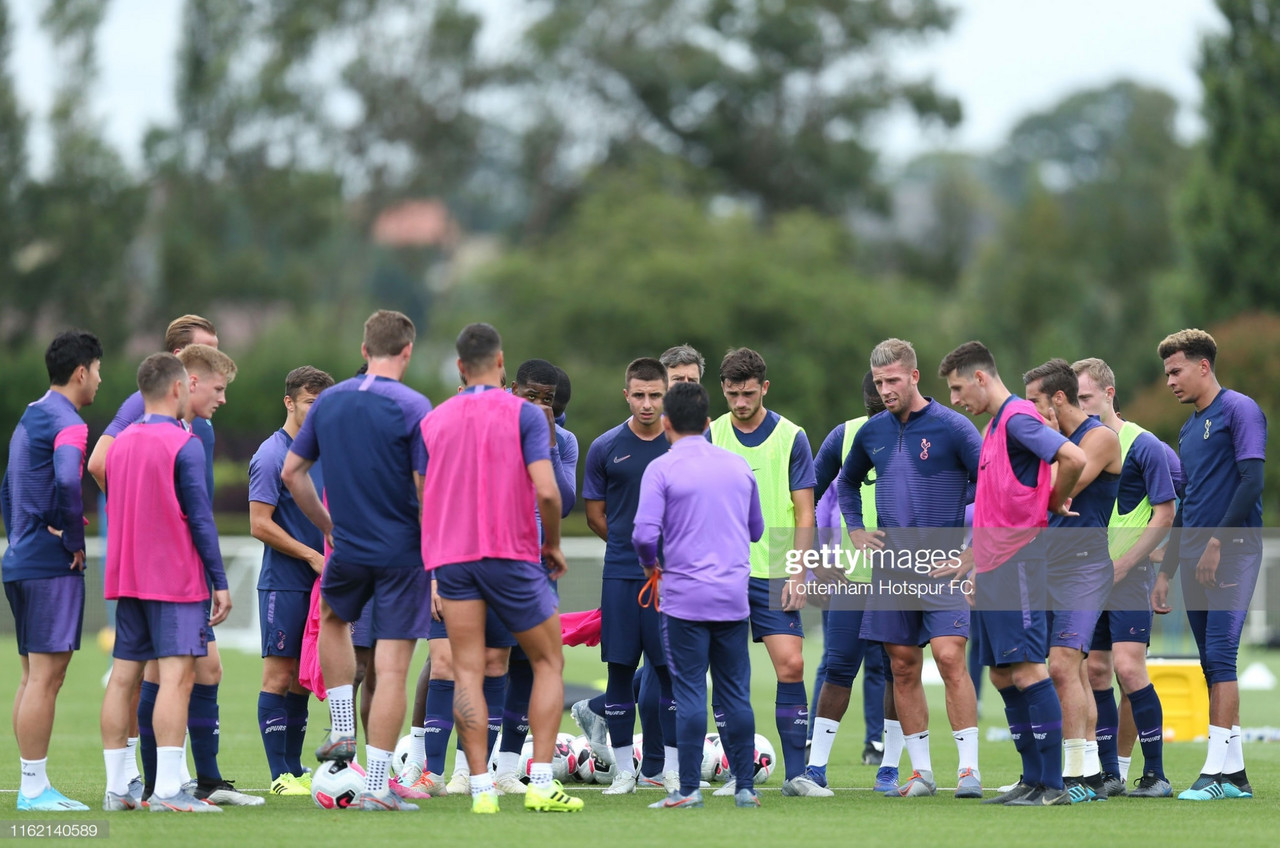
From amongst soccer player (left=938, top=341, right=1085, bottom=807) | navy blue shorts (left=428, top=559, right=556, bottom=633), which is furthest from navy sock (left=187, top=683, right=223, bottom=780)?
soccer player (left=938, top=341, right=1085, bottom=807)

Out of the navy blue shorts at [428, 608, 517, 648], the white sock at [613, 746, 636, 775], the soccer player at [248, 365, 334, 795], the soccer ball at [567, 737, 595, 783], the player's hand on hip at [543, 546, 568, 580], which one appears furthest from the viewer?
the soccer ball at [567, 737, 595, 783]

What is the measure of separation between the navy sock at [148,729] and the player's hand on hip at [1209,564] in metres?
5.81

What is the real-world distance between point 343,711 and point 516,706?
1.14 meters

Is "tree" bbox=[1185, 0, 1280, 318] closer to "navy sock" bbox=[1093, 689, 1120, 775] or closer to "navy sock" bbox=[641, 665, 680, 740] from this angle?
"navy sock" bbox=[1093, 689, 1120, 775]

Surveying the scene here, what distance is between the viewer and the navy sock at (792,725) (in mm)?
9344

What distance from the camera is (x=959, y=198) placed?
244 ft

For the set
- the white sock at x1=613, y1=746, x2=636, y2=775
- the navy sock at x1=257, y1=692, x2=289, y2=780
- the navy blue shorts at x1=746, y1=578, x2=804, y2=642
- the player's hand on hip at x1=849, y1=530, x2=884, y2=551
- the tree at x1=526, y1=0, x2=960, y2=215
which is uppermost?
the tree at x1=526, y1=0, x2=960, y2=215

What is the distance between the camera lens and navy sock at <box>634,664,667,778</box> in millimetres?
9594

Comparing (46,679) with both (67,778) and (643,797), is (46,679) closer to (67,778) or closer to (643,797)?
(67,778)

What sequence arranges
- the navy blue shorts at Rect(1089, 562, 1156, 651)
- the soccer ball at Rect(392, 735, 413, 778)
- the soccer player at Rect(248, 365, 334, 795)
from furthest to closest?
the soccer ball at Rect(392, 735, 413, 778) < the navy blue shorts at Rect(1089, 562, 1156, 651) < the soccer player at Rect(248, 365, 334, 795)

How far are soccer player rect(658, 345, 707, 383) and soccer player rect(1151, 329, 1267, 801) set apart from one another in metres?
2.71

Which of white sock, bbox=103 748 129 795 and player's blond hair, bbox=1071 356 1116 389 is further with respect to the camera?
player's blond hair, bbox=1071 356 1116 389

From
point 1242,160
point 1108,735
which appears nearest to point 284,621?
point 1108,735

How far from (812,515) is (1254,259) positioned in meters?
33.5
